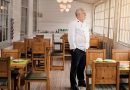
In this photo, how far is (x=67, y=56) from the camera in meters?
11.7

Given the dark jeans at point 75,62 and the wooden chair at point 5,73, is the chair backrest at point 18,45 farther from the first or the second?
the wooden chair at point 5,73

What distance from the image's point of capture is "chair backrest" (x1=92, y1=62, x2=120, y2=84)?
3844mm

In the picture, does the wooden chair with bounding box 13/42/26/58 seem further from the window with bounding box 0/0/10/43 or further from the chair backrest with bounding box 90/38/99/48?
the chair backrest with bounding box 90/38/99/48

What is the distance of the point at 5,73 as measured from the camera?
4215 millimetres

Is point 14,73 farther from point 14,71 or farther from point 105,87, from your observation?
point 105,87

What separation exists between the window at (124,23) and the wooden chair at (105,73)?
388 cm

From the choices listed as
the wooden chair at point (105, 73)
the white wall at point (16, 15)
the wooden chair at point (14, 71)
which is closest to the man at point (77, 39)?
the wooden chair at point (14, 71)

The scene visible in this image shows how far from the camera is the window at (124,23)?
25.2 feet

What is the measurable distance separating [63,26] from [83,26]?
1058 centimetres

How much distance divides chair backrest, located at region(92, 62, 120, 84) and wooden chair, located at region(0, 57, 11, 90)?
3.97 ft

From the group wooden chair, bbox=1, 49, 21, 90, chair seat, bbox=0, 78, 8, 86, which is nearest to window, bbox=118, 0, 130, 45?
wooden chair, bbox=1, 49, 21, 90

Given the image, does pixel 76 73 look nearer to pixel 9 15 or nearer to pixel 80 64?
pixel 80 64

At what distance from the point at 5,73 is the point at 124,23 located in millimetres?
4792

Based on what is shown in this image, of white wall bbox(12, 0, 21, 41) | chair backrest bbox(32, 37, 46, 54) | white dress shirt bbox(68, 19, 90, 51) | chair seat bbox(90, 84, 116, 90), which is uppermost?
white wall bbox(12, 0, 21, 41)
